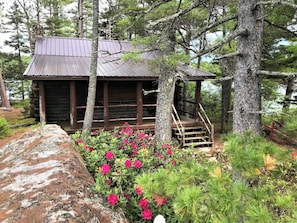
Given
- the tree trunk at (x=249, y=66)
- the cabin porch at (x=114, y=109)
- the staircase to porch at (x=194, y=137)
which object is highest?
the tree trunk at (x=249, y=66)

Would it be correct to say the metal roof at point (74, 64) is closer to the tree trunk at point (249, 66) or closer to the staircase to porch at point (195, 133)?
the staircase to porch at point (195, 133)

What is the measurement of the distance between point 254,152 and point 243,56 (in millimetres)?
1651

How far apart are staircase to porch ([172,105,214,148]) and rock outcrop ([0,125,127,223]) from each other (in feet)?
23.8

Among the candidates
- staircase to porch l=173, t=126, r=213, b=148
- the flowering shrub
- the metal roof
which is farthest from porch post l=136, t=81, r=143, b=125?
the flowering shrub

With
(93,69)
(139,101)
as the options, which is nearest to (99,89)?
(139,101)

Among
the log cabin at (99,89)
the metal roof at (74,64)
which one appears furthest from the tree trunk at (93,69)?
the log cabin at (99,89)

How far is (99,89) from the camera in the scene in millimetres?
11109

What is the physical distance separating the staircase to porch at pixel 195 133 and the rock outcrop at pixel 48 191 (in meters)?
7.25

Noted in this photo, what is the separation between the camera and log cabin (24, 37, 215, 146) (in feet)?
30.3

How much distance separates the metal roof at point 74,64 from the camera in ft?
28.9

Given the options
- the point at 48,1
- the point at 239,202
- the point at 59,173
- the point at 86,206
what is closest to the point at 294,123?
the point at 239,202

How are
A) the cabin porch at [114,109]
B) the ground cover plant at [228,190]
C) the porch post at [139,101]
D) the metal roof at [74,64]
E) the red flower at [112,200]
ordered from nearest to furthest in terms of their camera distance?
the ground cover plant at [228,190]
the red flower at [112,200]
the metal roof at [74,64]
the cabin porch at [114,109]
the porch post at [139,101]

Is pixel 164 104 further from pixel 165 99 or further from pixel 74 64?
pixel 74 64

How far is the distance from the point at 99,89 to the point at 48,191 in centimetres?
964
